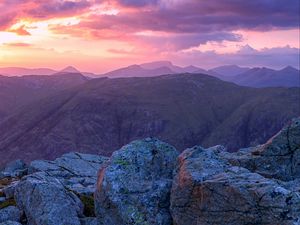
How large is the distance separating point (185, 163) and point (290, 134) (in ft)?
22.5

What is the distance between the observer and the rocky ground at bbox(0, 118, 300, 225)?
64.6ft

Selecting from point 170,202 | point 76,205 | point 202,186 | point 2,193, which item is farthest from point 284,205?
point 2,193

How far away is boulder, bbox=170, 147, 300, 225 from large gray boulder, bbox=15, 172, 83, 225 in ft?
30.9

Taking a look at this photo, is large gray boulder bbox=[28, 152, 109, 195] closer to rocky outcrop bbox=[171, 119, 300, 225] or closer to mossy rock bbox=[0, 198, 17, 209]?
mossy rock bbox=[0, 198, 17, 209]

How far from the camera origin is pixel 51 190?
3028 centimetres

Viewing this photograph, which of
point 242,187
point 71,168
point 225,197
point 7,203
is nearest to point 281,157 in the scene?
point 242,187

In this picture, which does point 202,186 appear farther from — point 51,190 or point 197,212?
point 51,190

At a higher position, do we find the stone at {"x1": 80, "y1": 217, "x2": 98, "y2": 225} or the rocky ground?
the rocky ground

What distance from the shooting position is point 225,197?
2059cm

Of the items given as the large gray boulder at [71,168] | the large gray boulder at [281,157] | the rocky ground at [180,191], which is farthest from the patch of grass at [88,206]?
the large gray boulder at [71,168]

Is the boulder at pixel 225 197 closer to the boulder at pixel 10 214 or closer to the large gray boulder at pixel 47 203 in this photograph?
the large gray boulder at pixel 47 203

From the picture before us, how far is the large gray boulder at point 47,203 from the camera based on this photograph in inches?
1122

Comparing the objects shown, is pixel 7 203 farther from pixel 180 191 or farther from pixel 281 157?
pixel 281 157

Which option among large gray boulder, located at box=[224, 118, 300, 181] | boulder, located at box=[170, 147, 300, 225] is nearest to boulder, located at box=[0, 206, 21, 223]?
boulder, located at box=[170, 147, 300, 225]
